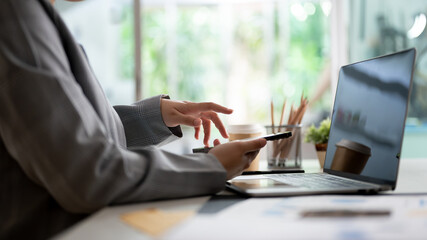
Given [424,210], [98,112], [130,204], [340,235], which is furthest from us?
[98,112]

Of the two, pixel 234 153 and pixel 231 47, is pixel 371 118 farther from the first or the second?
pixel 231 47

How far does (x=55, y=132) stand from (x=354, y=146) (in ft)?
2.13

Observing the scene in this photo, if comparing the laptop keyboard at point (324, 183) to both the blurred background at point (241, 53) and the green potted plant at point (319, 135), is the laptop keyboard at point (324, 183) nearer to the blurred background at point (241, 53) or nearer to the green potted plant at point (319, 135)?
the green potted plant at point (319, 135)

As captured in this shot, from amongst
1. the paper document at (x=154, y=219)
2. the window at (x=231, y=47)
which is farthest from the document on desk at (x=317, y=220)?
the window at (x=231, y=47)

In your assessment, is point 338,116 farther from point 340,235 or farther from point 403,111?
point 340,235

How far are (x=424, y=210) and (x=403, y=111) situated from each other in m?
0.25

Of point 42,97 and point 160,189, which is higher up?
point 42,97

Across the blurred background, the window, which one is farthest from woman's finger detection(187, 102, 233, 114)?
the window

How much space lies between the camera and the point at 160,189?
0.72 meters

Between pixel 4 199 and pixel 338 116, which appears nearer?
pixel 4 199

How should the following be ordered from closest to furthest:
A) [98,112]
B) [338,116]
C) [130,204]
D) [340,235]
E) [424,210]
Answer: [340,235], [424,210], [130,204], [98,112], [338,116]

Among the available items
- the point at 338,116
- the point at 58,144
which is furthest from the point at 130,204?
the point at 338,116

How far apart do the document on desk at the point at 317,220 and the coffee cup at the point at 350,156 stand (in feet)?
0.71

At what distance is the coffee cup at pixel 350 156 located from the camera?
3.02 feet
